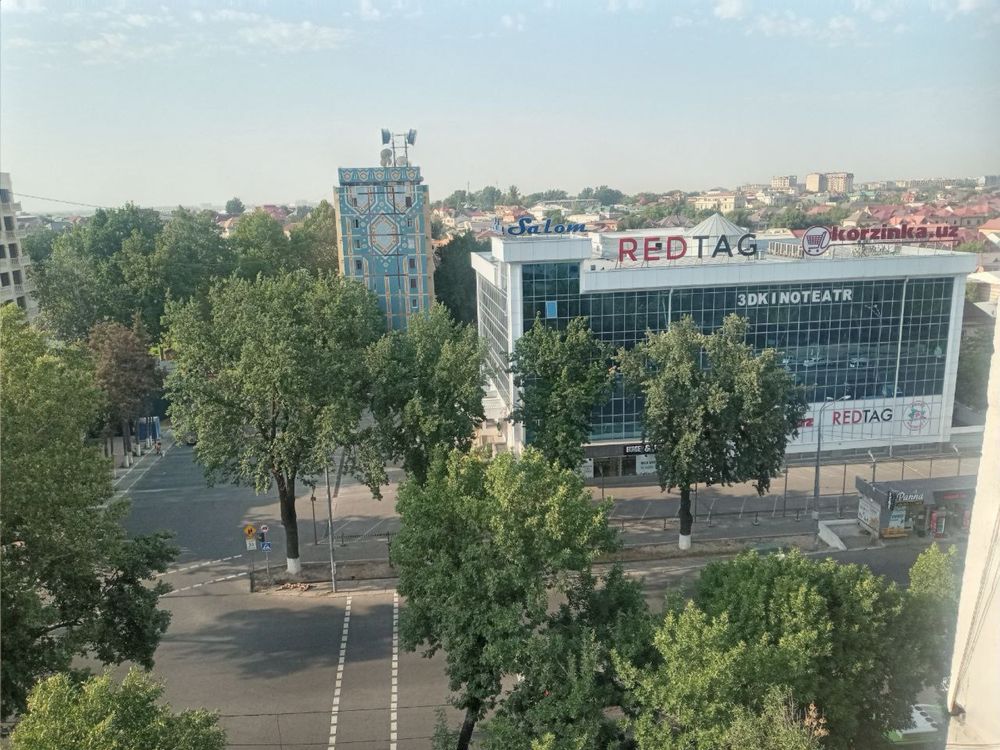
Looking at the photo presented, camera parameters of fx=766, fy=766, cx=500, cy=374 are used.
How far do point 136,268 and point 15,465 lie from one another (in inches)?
1366

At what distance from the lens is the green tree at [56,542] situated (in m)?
12.2

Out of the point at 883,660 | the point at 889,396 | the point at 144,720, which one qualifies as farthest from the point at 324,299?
the point at 889,396

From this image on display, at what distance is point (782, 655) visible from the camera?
35.9 ft

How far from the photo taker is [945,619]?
37.1ft

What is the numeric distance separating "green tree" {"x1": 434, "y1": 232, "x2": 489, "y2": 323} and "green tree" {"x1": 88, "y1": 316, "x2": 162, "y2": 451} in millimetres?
25133

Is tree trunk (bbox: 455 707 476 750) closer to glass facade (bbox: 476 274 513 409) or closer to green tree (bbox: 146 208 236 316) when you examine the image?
glass facade (bbox: 476 274 513 409)

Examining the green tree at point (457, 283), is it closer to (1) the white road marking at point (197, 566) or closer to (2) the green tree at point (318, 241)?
(2) the green tree at point (318, 241)

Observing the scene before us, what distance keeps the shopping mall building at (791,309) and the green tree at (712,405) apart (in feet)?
19.4

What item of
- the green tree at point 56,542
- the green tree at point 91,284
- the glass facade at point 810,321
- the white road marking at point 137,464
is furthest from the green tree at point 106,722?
the green tree at point 91,284

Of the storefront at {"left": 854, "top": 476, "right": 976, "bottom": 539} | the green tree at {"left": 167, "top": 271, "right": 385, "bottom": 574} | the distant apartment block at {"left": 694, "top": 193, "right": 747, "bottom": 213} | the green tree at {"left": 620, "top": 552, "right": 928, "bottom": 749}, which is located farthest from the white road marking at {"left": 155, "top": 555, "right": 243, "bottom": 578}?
the distant apartment block at {"left": 694, "top": 193, "right": 747, "bottom": 213}

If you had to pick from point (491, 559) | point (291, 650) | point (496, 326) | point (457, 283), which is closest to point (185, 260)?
point (457, 283)

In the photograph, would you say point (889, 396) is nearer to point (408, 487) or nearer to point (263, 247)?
point (408, 487)

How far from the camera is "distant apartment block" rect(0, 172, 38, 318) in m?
42.1

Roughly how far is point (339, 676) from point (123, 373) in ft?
68.5
